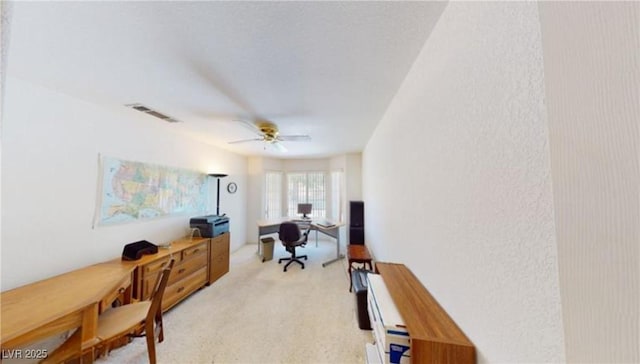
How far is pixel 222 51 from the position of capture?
144 cm

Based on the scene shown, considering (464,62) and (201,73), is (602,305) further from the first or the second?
(201,73)

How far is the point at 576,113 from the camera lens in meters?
0.48

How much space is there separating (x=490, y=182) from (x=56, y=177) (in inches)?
132

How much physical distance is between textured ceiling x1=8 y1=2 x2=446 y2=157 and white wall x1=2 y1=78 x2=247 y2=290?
0.25m

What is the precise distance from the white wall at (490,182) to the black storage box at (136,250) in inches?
117

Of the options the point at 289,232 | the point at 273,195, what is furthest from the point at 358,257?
the point at 273,195

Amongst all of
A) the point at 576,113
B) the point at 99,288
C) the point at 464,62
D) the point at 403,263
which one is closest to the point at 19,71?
the point at 99,288

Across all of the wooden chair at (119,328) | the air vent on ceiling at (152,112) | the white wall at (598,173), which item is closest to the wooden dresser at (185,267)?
the wooden chair at (119,328)

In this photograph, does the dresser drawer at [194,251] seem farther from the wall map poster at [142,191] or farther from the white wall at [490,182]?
the white wall at [490,182]

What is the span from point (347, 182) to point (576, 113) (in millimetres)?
5042

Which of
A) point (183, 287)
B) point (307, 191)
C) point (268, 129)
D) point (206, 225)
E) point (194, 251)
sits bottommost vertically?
point (183, 287)

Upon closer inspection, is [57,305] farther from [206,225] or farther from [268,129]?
[268,129]

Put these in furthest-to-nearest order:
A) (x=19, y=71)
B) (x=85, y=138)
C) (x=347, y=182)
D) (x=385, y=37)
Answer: (x=347, y=182)
(x=85, y=138)
(x=19, y=71)
(x=385, y=37)

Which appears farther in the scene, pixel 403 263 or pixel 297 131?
pixel 297 131
